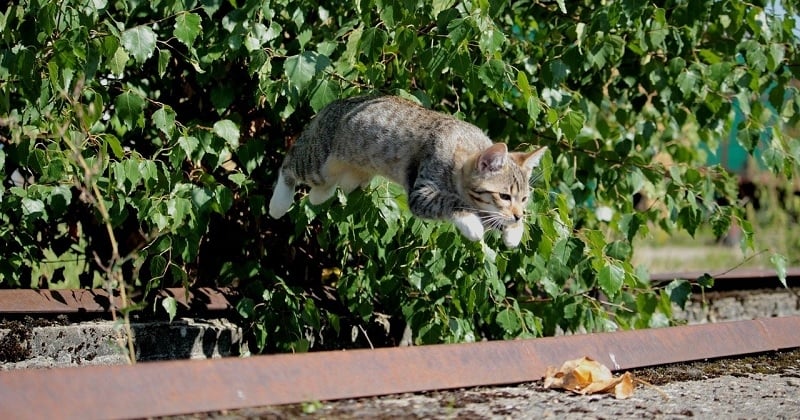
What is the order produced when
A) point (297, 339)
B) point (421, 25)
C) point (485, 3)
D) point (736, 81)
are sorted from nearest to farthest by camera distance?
1. point (485, 3)
2. point (421, 25)
3. point (297, 339)
4. point (736, 81)

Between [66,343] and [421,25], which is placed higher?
[421,25]

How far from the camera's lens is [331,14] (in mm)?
5195

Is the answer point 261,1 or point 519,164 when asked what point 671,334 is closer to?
point 519,164

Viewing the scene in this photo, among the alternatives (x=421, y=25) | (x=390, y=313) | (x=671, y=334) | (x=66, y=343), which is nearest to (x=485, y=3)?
(x=421, y=25)

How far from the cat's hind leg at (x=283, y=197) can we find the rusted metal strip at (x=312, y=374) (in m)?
1.58

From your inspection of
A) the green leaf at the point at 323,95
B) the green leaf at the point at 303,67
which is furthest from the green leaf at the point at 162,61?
the green leaf at the point at 323,95

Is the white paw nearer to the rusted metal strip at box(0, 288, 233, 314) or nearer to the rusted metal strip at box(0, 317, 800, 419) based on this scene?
the rusted metal strip at box(0, 288, 233, 314)

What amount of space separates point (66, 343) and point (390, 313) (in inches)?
69.3

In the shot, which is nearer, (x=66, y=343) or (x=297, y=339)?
(x=66, y=343)

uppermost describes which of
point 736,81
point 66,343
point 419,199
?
point 736,81

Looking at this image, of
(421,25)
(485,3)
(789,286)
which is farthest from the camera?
(789,286)

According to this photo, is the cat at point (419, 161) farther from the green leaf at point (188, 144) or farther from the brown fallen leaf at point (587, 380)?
the brown fallen leaf at point (587, 380)

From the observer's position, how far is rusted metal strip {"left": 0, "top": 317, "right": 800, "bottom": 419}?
2857mm

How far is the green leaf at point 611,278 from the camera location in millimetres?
4695
